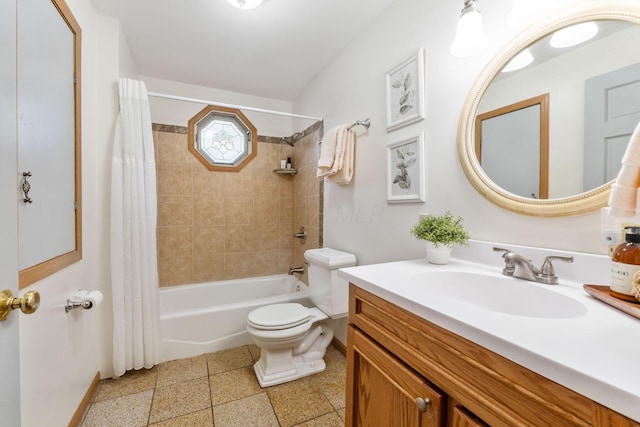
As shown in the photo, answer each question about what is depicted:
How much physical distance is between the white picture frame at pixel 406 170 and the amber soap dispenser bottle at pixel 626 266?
2.43 feet

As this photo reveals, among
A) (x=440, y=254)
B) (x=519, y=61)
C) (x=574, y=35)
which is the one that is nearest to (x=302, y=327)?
(x=440, y=254)

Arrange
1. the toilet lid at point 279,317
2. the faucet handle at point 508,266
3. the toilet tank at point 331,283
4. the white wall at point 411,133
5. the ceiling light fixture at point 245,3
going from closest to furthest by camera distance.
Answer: the faucet handle at point 508,266 → the white wall at point 411,133 → the ceiling light fixture at point 245,3 → the toilet lid at point 279,317 → the toilet tank at point 331,283

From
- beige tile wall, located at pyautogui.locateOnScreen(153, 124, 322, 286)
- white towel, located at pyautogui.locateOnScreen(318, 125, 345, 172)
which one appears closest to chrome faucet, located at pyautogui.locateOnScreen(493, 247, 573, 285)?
white towel, located at pyautogui.locateOnScreen(318, 125, 345, 172)

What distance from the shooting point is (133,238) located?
1.69 meters

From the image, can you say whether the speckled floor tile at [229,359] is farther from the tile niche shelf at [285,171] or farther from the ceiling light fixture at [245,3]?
the ceiling light fixture at [245,3]

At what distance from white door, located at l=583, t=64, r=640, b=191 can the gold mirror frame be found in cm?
6

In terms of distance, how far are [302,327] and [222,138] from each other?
7.08 feet

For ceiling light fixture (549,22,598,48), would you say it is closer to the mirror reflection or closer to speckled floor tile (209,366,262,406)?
the mirror reflection

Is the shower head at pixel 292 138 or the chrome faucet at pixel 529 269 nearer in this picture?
the chrome faucet at pixel 529 269

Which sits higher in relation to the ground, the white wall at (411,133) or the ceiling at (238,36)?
the ceiling at (238,36)

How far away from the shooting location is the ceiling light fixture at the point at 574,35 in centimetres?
82

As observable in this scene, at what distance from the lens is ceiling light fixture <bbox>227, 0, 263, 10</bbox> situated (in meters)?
1.50

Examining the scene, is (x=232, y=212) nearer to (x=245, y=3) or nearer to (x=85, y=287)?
(x=85, y=287)

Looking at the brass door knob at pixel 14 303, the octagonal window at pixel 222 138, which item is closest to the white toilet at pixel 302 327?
the brass door knob at pixel 14 303
